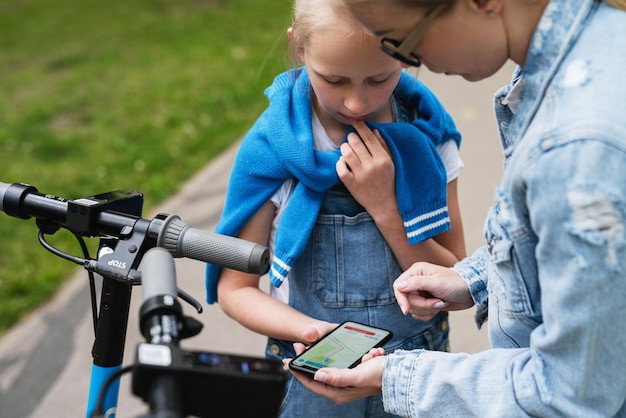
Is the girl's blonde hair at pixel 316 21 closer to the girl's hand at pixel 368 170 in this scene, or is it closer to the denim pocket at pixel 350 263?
the girl's hand at pixel 368 170

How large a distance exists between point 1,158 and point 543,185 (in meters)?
5.20

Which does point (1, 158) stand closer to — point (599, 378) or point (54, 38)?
point (54, 38)

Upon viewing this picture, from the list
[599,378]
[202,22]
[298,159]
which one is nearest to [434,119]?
[298,159]

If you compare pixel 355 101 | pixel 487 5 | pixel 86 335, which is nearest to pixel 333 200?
pixel 355 101

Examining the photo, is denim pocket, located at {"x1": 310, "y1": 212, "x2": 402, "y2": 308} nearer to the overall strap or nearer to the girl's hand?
the girl's hand

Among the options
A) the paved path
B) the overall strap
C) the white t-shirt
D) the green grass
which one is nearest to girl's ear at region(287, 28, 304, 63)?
the white t-shirt

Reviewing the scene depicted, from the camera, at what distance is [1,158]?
5.64 m

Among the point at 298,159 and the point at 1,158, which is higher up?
the point at 1,158

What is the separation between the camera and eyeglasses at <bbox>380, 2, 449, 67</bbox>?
121 centimetres

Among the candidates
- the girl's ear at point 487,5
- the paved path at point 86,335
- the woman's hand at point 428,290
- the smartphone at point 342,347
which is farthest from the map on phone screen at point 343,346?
the paved path at point 86,335

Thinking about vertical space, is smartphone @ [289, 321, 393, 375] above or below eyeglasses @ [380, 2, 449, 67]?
below

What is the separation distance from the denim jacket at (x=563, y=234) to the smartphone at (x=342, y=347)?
0.36 m

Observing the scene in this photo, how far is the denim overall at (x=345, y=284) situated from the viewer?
197cm

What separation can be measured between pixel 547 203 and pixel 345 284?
0.93 meters
